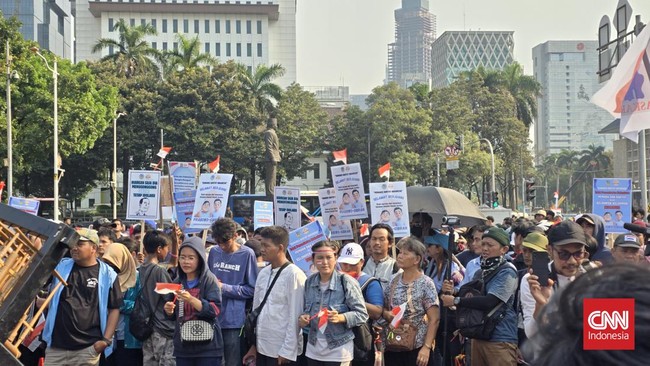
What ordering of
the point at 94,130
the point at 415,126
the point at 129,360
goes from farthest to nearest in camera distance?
the point at 415,126 < the point at 94,130 < the point at 129,360

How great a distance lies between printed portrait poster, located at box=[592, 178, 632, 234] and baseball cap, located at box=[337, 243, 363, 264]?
4.80m

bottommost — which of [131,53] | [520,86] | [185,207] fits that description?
[185,207]

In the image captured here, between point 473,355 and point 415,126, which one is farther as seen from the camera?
point 415,126

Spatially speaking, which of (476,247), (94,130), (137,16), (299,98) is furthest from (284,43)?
(476,247)

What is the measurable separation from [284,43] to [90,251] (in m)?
104

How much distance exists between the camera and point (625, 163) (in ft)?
168

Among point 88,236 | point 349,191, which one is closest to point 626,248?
point 349,191

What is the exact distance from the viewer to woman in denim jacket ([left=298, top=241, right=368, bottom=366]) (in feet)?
21.1

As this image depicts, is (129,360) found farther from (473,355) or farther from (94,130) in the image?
(94,130)

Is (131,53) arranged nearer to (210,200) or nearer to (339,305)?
(210,200)

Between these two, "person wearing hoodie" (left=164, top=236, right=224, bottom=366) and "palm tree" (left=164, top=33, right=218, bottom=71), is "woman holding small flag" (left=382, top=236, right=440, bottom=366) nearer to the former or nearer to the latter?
"person wearing hoodie" (left=164, top=236, right=224, bottom=366)

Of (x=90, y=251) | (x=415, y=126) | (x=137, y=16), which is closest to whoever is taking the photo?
(x=90, y=251)

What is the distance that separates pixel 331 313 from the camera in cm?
636

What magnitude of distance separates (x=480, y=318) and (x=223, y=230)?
254 centimetres
